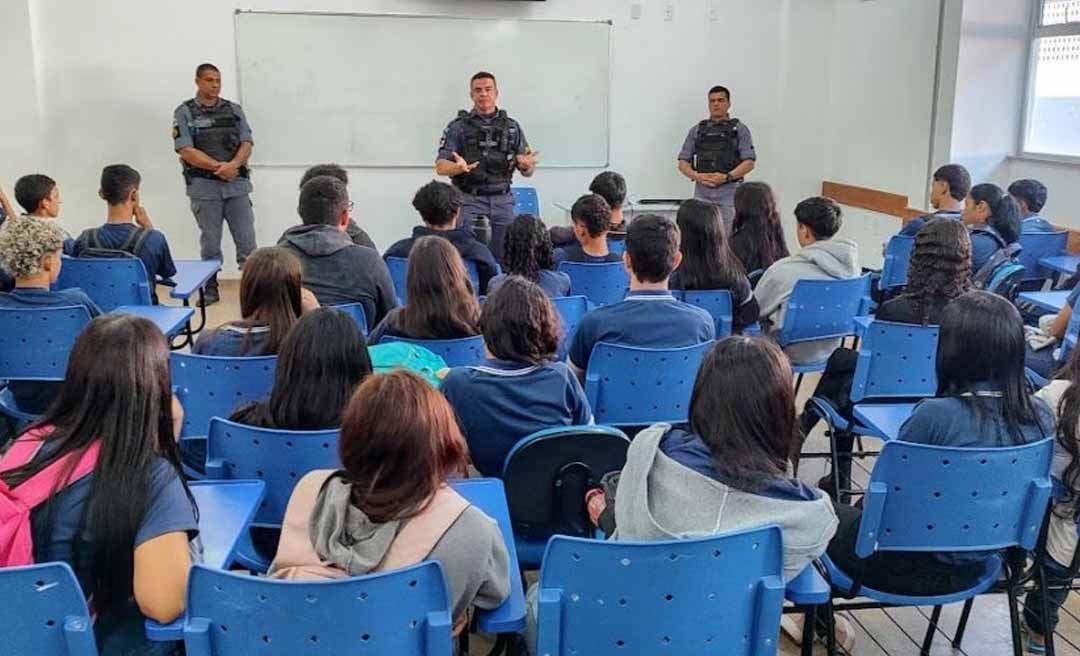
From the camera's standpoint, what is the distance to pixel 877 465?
6.77 ft

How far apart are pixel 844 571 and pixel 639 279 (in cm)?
125

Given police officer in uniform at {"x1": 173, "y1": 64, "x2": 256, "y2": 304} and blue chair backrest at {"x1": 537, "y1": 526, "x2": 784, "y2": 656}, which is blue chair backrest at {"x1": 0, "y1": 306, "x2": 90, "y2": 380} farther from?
police officer in uniform at {"x1": 173, "y1": 64, "x2": 256, "y2": 304}

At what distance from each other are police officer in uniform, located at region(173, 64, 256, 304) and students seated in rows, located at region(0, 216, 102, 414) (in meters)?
3.58

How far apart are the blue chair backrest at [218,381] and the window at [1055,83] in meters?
5.78

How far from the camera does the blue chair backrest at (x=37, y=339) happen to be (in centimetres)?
319

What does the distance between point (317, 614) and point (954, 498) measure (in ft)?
4.61

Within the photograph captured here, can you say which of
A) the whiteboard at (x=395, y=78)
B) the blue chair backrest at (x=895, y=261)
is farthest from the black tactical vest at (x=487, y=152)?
the blue chair backrest at (x=895, y=261)

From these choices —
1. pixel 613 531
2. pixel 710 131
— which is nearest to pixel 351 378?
pixel 613 531

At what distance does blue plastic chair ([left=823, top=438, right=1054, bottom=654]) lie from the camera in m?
2.03

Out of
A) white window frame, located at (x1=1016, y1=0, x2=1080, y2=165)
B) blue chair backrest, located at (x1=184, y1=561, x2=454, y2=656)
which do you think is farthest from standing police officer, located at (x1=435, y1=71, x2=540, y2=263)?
blue chair backrest, located at (x1=184, y1=561, x2=454, y2=656)

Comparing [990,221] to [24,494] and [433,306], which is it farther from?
[24,494]

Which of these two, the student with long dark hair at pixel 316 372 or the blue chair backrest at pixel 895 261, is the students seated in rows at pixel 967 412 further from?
the blue chair backrest at pixel 895 261

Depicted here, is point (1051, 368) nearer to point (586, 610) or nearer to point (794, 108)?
point (586, 610)

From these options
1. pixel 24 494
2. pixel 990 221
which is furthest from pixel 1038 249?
pixel 24 494
